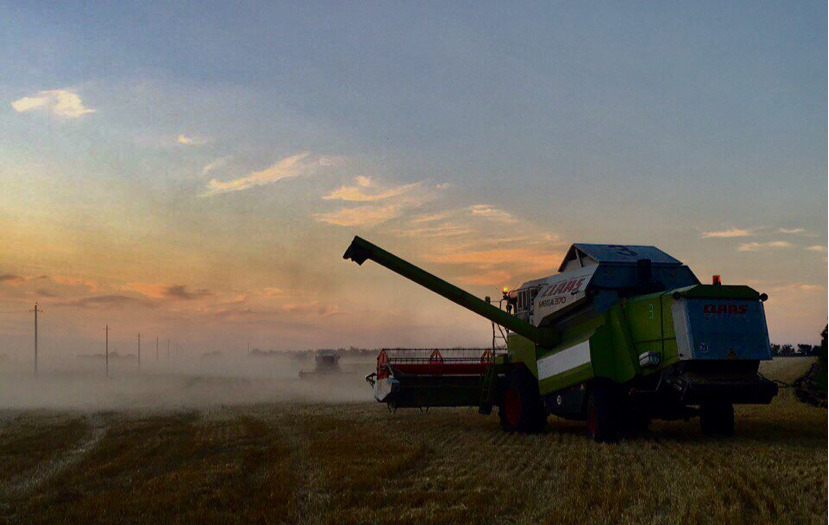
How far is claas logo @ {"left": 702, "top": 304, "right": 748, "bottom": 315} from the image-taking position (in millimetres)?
15539

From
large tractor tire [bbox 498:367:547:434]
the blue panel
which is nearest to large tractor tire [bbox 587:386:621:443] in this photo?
the blue panel

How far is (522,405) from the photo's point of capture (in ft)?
65.7

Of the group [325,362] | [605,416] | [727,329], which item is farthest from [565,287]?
[325,362]

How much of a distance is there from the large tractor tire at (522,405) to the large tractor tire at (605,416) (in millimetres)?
2957

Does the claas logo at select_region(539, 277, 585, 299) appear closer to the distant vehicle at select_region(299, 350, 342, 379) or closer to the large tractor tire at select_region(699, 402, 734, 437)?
the large tractor tire at select_region(699, 402, 734, 437)

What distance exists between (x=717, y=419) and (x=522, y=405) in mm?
4679

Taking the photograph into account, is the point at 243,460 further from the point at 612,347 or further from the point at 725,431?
the point at 725,431

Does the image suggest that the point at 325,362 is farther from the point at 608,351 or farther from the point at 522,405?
the point at 608,351

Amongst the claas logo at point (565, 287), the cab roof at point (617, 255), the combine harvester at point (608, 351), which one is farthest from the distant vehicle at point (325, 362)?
the cab roof at point (617, 255)

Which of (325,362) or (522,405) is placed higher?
(325,362)

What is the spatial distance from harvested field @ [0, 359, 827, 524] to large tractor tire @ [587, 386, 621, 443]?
50cm

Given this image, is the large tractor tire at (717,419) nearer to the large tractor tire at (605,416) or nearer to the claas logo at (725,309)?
the large tractor tire at (605,416)

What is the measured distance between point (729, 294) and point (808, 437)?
12.6 ft

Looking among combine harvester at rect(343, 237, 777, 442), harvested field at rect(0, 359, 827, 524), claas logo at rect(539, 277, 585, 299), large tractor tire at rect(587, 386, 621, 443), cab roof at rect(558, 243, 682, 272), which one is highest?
cab roof at rect(558, 243, 682, 272)
